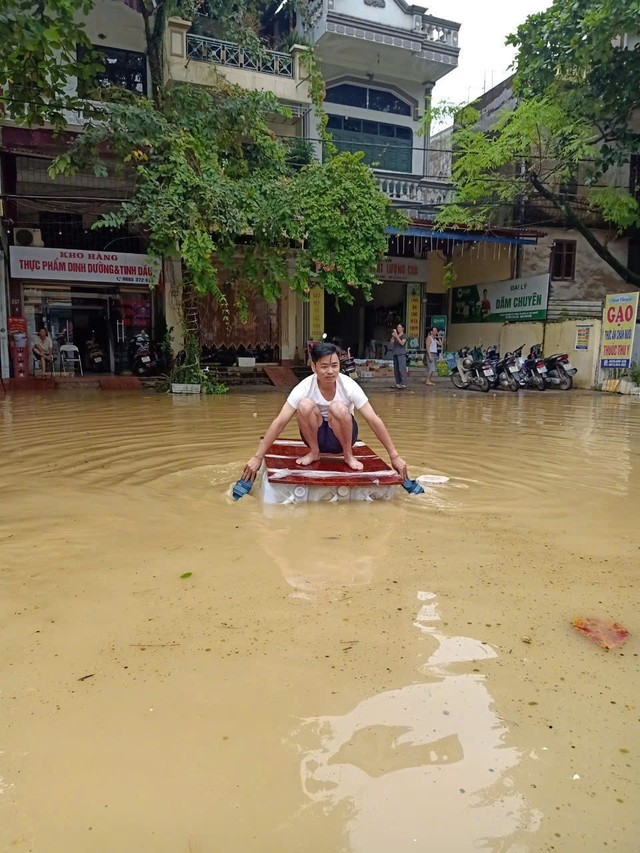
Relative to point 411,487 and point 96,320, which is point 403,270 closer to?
point 96,320

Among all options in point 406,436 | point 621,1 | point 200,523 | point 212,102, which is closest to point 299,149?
point 212,102

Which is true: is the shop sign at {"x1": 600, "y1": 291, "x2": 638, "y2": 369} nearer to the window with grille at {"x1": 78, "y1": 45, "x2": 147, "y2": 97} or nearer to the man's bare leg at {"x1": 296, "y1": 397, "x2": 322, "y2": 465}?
the man's bare leg at {"x1": 296, "y1": 397, "x2": 322, "y2": 465}

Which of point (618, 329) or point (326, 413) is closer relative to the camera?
point (326, 413)

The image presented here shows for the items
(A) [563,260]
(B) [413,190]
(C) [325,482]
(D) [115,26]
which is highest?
(D) [115,26]

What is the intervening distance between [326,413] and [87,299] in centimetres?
1321

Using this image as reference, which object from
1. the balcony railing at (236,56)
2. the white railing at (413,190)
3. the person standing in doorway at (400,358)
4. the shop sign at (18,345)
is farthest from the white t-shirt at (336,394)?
the white railing at (413,190)

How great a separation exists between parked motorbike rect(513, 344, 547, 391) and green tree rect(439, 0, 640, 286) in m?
3.79

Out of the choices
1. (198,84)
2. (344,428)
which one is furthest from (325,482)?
(198,84)

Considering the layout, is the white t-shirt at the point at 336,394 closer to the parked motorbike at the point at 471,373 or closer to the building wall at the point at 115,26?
the parked motorbike at the point at 471,373

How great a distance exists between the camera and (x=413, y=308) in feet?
63.6

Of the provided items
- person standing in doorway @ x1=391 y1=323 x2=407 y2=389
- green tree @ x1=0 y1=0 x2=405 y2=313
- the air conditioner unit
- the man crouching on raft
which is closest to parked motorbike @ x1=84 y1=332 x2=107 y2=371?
the air conditioner unit

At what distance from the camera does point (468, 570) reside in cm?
318

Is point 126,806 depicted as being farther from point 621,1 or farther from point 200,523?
point 621,1

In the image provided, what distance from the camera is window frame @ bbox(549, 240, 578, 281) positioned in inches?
753
